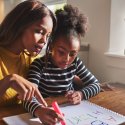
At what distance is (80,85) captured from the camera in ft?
3.91

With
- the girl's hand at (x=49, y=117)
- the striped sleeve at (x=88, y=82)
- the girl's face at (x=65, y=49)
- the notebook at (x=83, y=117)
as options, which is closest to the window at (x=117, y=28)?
the striped sleeve at (x=88, y=82)

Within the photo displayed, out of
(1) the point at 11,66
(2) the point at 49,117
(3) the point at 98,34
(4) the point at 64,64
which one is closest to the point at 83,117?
(2) the point at 49,117

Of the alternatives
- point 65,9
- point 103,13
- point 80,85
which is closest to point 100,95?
point 80,85

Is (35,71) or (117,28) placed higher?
(117,28)

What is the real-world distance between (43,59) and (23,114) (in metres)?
0.32

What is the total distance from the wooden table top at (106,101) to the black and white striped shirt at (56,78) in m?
0.04

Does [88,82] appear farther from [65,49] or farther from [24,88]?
[24,88]

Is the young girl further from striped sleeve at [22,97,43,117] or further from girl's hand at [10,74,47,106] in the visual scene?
girl's hand at [10,74,47,106]

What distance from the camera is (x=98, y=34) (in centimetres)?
160

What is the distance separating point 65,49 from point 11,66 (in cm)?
23

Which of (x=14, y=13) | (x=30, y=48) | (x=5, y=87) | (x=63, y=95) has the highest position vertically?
(x=14, y=13)

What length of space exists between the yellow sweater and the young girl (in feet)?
0.14

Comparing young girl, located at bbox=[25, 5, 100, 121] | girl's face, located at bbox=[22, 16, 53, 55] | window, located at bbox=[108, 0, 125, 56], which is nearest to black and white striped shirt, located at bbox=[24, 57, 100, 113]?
young girl, located at bbox=[25, 5, 100, 121]

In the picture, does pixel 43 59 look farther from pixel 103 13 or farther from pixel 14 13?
pixel 103 13
